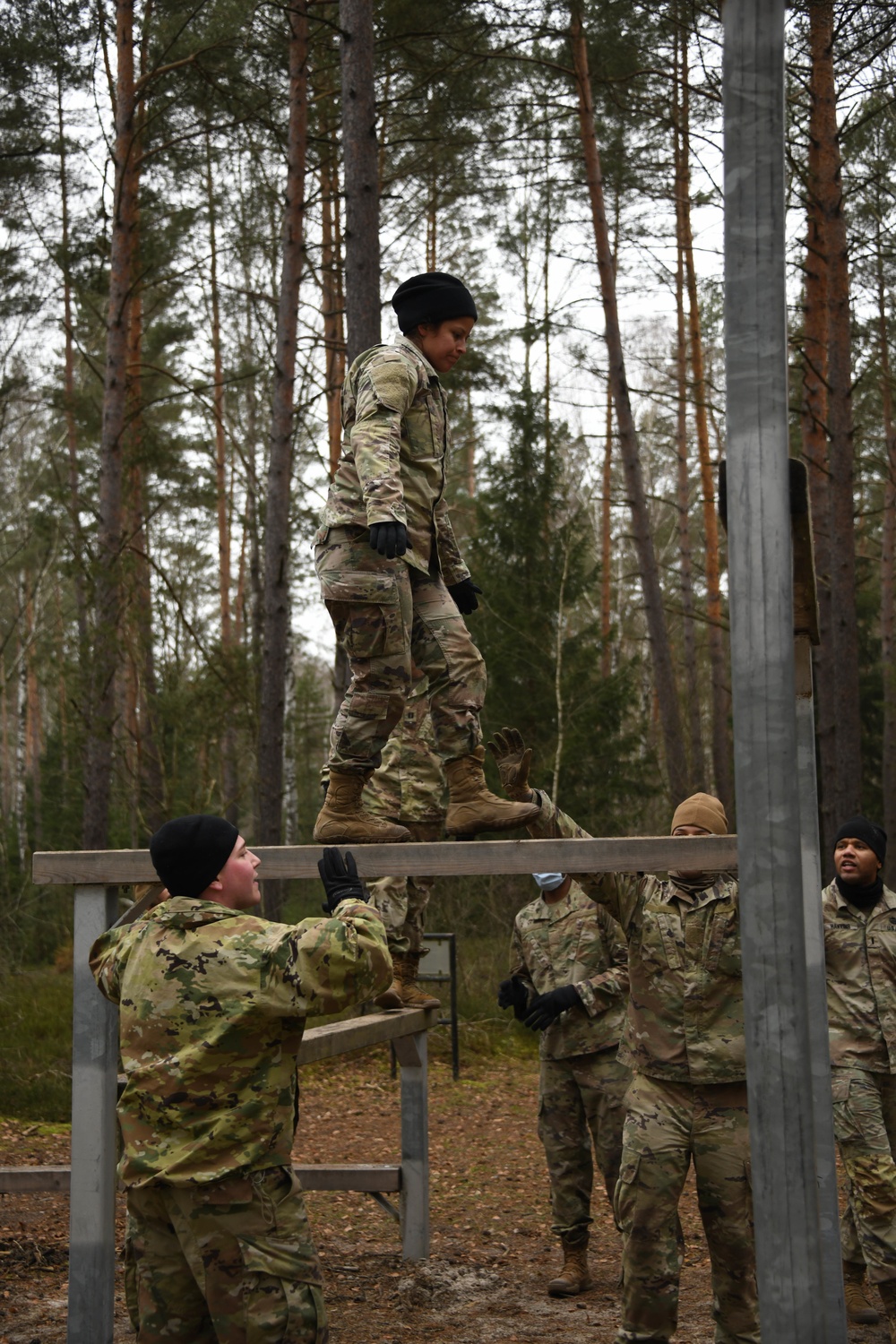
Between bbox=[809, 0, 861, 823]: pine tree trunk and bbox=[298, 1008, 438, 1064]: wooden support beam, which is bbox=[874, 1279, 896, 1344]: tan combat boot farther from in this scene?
bbox=[809, 0, 861, 823]: pine tree trunk

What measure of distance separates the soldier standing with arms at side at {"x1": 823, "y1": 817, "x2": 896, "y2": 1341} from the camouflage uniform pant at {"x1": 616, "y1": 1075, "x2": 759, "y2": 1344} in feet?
4.37

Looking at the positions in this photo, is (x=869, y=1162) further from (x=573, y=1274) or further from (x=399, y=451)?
(x=399, y=451)

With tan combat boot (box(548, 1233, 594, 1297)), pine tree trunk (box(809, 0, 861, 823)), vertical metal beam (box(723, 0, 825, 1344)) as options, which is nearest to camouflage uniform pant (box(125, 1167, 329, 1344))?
vertical metal beam (box(723, 0, 825, 1344))

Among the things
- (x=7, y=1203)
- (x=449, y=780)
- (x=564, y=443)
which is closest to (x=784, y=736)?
(x=449, y=780)

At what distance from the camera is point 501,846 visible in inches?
157

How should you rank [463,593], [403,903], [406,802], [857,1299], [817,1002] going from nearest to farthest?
[817,1002]
[463,593]
[406,802]
[403,903]
[857,1299]

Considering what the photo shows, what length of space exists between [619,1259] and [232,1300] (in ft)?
14.6

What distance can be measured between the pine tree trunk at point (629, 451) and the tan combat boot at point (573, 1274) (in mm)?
9680

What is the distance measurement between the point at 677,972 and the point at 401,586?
1704 millimetres

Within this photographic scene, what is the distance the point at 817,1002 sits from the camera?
326cm

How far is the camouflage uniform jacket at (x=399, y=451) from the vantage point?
13.6ft

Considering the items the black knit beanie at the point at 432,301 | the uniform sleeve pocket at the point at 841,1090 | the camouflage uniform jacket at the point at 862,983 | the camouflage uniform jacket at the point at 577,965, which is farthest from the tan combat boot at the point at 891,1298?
the black knit beanie at the point at 432,301

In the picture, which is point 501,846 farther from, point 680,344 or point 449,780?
point 680,344

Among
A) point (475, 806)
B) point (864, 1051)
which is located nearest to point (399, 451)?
point (475, 806)
